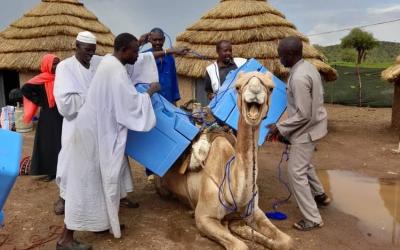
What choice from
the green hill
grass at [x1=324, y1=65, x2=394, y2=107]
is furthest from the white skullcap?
the green hill

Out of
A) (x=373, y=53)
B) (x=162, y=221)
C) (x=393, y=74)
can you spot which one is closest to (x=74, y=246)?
(x=162, y=221)

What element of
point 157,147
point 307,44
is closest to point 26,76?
point 307,44

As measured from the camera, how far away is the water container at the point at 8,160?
2.52m

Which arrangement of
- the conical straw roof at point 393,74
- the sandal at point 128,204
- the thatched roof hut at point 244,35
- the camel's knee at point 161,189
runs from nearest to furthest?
the sandal at point 128,204 → the camel's knee at point 161,189 → the conical straw roof at point 393,74 → the thatched roof hut at point 244,35

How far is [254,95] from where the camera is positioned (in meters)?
3.44

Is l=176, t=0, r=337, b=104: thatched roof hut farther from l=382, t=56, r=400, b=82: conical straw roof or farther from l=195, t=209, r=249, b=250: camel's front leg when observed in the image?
l=195, t=209, r=249, b=250: camel's front leg

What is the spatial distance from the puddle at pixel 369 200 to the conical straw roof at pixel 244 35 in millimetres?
4274

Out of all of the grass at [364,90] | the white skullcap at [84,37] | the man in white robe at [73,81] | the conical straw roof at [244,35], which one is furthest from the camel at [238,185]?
the grass at [364,90]

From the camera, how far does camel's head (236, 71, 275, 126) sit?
136 inches

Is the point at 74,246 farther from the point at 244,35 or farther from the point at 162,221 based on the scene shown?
the point at 244,35

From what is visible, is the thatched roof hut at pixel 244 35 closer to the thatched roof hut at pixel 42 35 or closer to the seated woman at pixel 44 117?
the thatched roof hut at pixel 42 35

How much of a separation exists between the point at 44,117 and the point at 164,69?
1726 mm

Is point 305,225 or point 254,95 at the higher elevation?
point 254,95

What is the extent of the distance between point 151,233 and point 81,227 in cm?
82
